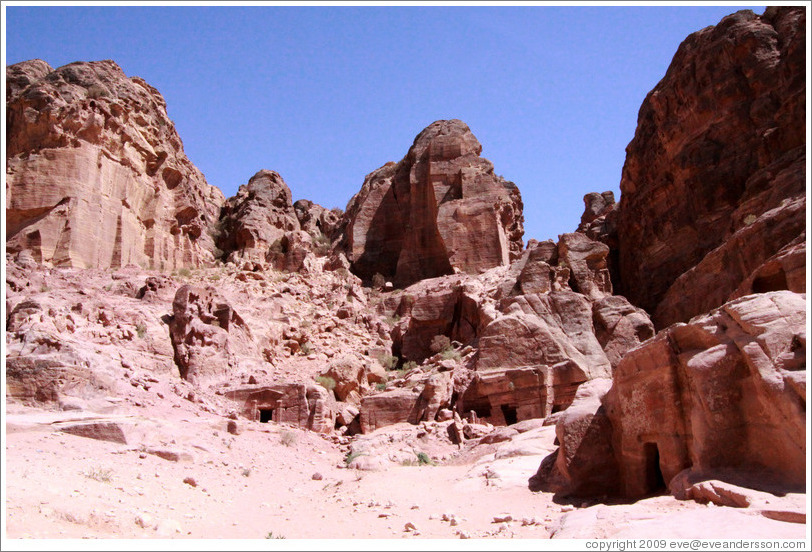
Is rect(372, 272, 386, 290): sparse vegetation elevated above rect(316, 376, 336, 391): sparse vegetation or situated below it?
above

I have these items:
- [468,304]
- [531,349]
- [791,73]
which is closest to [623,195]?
[791,73]

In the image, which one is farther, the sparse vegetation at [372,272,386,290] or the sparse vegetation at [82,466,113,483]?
the sparse vegetation at [372,272,386,290]

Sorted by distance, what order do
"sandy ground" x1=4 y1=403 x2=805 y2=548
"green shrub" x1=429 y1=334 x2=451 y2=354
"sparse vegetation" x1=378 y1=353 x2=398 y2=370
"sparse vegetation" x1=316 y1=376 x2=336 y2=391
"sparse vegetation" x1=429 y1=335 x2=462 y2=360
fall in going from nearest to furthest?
"sandy ground" x1=4 y1=403 x2=805 y2=548 → "sparse vegetation" x1=316 y1=376 x2=336 y2=391 → "sparse vegetation" x1=429 y1=335 x2=462 y2=360 → "green shrub" x1=429 y1=334 x2=451 y2=354 → "sparse vegetation" x1=378 y1=353 x2=398 y2=370

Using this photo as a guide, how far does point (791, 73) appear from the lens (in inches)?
1368

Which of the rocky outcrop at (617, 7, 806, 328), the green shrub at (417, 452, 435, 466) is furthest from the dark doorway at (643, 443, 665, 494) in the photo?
the rocky outcrop at (617, 7, 806, 328)

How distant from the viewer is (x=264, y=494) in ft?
48.4

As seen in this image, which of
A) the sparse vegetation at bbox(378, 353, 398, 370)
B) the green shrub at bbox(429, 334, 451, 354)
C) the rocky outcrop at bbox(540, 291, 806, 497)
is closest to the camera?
the rocky outcrop at bbox(540, 291, 806, 497)

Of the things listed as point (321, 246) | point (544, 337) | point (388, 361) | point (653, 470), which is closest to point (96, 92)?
point (321, 246)

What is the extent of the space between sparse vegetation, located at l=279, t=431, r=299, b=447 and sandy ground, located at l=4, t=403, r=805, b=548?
0.07m

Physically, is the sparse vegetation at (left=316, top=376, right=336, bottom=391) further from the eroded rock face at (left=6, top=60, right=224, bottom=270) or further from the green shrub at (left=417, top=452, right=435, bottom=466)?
the eroded rock face at (left=6, top=60, right=224, bottom=270)

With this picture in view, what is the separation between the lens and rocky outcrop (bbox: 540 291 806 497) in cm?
952

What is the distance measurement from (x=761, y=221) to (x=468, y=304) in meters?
13.1

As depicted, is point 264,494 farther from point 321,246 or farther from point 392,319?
point 321,246

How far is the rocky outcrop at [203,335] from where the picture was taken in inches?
912
